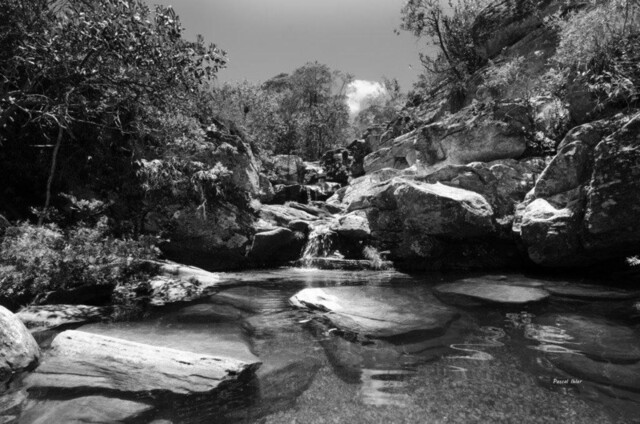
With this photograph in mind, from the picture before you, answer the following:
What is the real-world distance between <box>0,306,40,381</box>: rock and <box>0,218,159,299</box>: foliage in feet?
9.37

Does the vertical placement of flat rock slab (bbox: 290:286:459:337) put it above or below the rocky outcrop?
below

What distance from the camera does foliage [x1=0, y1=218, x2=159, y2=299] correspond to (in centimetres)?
743

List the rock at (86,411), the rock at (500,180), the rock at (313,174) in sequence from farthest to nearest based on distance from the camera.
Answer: the rock at (313,174) < the rock at (500,180) < the rock at (86,411)

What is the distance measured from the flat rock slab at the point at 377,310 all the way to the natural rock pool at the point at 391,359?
0.09ft

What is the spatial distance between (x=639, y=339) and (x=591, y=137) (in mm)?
6645

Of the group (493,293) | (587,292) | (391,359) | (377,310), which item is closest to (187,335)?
(391,359)

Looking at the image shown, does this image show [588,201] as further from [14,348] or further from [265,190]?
[265,190]

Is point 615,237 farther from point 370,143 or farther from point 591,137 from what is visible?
point 370,143

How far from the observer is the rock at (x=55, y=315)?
655 centimetres

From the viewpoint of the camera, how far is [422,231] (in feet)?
41.9

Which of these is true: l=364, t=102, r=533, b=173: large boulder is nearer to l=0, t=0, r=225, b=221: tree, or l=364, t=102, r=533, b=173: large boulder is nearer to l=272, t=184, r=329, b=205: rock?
l=272, t=184, r=329, b=205: rock

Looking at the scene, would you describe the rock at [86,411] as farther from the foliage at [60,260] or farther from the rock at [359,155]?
the rock at [359,155]

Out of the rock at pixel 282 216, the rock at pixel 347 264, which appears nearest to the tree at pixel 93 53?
the rock at pixel 282 216

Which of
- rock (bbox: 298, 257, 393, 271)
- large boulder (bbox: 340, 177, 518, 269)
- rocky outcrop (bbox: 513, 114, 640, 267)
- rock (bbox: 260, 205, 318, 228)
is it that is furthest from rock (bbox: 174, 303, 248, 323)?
rocky outcrop (bbox: 513, 114, 640, 267)
